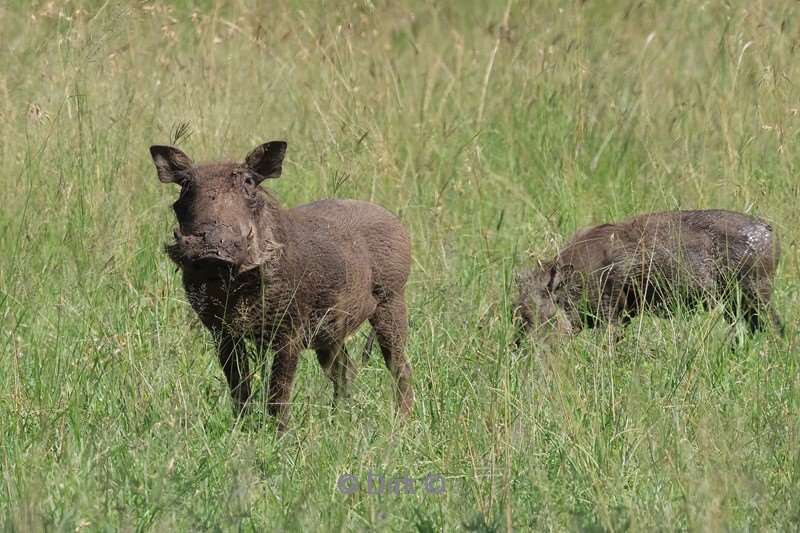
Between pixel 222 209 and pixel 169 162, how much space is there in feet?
1.30

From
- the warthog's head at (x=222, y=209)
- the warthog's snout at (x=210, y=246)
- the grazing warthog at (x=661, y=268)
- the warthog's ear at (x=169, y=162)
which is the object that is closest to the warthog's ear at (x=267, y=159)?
the warthog's head at (x=222, y=209)

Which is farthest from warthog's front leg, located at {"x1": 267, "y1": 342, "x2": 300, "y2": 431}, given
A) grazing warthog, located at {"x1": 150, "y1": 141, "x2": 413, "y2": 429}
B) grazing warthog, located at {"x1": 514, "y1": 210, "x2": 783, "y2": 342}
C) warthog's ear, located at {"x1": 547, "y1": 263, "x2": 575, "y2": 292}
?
warthog's ear, located at {"x1": 547, "y1": 263, "x2": 575, "y2": 292}

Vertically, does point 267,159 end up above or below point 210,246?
above

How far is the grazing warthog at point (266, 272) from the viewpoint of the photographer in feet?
13.9

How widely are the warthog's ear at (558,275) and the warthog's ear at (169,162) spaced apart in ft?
5.74

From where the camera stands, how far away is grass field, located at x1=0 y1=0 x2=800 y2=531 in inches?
139

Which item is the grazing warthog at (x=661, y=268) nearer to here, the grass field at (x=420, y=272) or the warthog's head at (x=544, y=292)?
the warthog's head at (x=544, y=292)

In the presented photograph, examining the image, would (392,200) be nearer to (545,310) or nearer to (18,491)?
(545,310)

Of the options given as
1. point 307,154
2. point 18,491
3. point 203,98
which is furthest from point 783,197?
point 18,491

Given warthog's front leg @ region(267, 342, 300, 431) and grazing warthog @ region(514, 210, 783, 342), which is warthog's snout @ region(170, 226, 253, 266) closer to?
warthog's front leg @ region(267, 342, 300, 431)

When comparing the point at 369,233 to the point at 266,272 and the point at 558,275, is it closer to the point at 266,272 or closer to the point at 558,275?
the point at 266,272

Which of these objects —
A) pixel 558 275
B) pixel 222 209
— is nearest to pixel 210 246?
pixel 222 209

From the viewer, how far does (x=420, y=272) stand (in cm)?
606

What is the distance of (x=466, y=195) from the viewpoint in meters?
6.85
